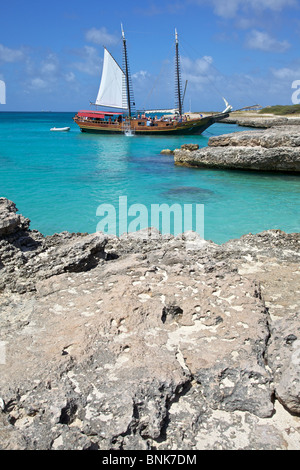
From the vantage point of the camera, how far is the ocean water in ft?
36.3

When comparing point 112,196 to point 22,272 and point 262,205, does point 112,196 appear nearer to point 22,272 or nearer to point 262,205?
point 262,205

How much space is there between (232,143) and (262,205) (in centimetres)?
820

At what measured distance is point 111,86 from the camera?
48344 millimetres

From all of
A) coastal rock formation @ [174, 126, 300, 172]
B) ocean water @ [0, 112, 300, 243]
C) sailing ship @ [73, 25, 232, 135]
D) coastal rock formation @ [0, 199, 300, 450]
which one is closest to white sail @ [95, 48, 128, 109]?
sailing ship @ [73, 25, 232, 135]

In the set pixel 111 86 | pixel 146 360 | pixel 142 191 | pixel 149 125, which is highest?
pixel 111 86

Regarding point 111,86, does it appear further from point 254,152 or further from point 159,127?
point 254,152

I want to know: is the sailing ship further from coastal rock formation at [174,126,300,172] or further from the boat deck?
coastal rock formation at [174,126,300,172]

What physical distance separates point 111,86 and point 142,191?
3781 centimetres

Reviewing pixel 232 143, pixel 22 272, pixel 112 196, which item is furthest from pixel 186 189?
pixel 22 272

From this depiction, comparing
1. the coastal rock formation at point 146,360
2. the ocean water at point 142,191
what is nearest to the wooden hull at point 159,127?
the ocean water at point 142,191

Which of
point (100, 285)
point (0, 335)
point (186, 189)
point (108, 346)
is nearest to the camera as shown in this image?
point (108, 346)

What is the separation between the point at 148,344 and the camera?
3283mm

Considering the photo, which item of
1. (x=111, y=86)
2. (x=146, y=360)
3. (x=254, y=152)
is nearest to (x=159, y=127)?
(x=111, y=86)

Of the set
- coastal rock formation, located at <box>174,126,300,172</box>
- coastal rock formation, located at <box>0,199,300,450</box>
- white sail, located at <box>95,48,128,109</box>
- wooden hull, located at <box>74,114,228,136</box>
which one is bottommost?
coastal rock formation, located at <box>0,199,300,450</box>
